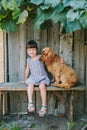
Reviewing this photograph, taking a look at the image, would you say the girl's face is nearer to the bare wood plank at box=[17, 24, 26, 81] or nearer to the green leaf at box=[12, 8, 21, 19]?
the bare wood plank at box=[17, 24, 26, 81]

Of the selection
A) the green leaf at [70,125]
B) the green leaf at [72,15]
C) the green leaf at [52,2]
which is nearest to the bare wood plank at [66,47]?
the green leaf at [70,125]

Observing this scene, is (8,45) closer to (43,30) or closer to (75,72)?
(43,30)

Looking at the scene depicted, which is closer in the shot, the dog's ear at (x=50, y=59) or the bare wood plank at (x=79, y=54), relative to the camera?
the dog's ear at (x=50, y=59)

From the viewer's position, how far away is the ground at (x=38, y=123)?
5770 millimetres

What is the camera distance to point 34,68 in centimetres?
599

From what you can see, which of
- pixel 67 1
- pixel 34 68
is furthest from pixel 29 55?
pixel 67 1

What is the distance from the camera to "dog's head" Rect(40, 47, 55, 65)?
5.71 metres

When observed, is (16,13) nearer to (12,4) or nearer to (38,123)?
(12,4)

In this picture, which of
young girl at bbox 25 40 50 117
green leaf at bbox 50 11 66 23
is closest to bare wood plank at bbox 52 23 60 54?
young girl at bbox 25 40 50 117

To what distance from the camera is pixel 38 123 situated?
5.97 metres

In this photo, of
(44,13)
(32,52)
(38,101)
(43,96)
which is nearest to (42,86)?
(43,96)

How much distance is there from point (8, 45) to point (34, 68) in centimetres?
61

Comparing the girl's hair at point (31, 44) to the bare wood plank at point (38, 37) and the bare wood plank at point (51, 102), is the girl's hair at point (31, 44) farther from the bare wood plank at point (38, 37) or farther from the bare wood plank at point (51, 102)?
the bare wood plank at point (51, 102)

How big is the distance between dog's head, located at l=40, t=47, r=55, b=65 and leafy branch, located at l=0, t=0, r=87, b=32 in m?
0.36
